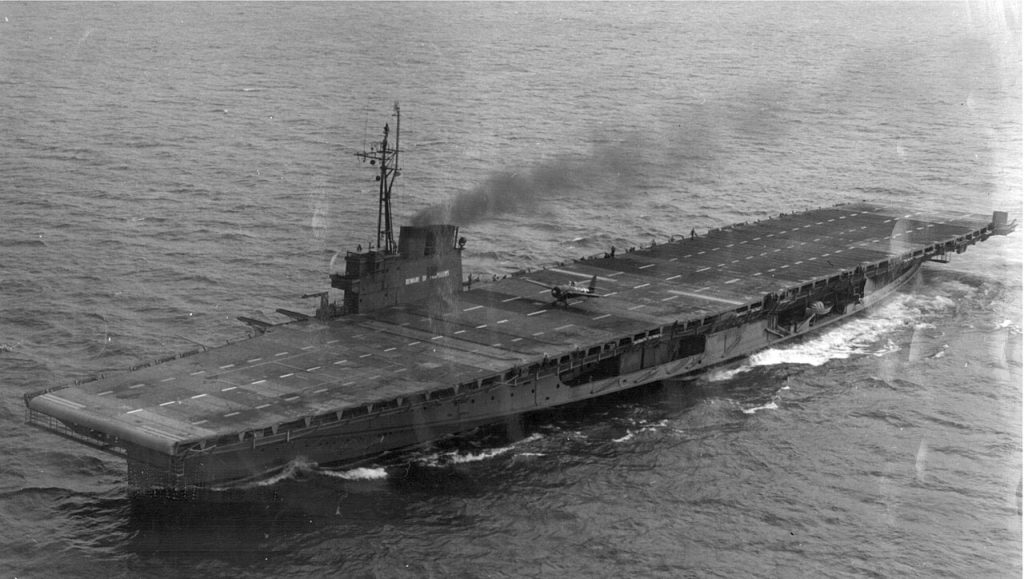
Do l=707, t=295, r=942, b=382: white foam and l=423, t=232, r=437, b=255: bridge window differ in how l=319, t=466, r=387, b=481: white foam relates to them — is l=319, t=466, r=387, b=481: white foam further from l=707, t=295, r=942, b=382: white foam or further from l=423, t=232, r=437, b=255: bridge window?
l=707, t=295, r=942, b=382: white foam

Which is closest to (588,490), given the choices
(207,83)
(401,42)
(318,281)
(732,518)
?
(732,518)

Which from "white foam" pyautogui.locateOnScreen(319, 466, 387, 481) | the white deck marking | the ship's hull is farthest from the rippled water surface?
the white deck marking

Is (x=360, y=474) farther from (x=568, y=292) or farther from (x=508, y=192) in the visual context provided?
(x=508, y=192)

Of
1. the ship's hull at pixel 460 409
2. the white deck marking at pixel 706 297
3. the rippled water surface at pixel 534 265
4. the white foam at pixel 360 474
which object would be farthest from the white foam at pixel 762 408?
the white foam at pixel 360 474

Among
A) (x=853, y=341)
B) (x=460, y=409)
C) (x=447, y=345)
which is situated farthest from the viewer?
(x=853, y=341)

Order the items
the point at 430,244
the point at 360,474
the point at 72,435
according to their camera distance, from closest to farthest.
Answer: the point at 72,435 → the point at 360,474 → the point at 430,244

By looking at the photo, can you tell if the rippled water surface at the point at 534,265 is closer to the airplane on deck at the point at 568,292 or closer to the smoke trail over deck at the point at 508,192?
the smoke trail over deck at the point at 508,192

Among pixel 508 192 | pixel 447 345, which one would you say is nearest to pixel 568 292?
pixel 447 345
